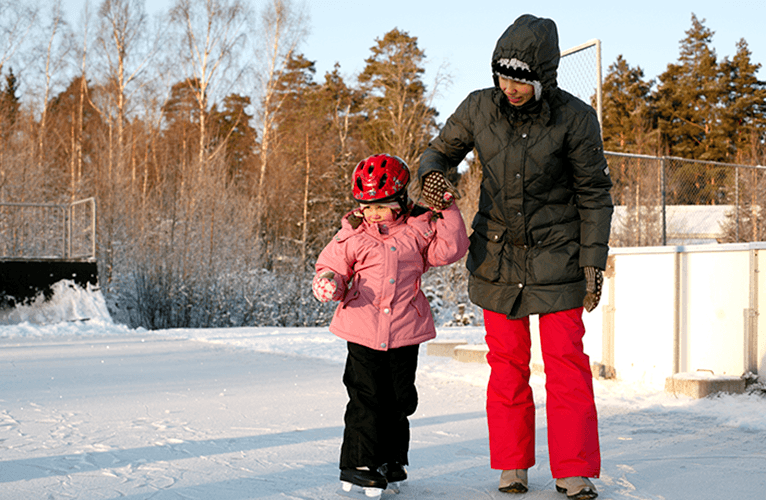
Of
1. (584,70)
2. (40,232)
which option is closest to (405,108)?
(40,232)

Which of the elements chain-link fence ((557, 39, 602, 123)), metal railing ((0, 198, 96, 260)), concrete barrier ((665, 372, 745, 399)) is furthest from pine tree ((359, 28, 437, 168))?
concrete barrier ((665, 372, 745, 399))

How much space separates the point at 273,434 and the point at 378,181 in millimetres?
1624

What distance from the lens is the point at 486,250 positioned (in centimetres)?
282

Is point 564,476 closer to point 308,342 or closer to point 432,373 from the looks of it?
point 432,373

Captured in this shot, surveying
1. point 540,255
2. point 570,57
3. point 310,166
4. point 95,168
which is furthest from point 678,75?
point 540,255

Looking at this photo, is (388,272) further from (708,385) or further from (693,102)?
(693,102)

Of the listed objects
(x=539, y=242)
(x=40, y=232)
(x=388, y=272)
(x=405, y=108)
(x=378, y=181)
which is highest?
(x=405, y=108)

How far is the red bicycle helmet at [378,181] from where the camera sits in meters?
2.71

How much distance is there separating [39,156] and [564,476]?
25.1 meters

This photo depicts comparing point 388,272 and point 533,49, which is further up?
point 533,49

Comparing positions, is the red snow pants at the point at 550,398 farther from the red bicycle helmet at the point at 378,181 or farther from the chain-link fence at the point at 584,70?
the chain-link fence at the point at 584,70

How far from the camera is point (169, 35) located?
22969 mm

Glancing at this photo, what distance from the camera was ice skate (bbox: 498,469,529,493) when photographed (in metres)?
2.60

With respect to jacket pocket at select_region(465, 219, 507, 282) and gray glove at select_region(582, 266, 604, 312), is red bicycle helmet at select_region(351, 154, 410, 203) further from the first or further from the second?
gray glove at select_region(582, 266, 604, 312)
